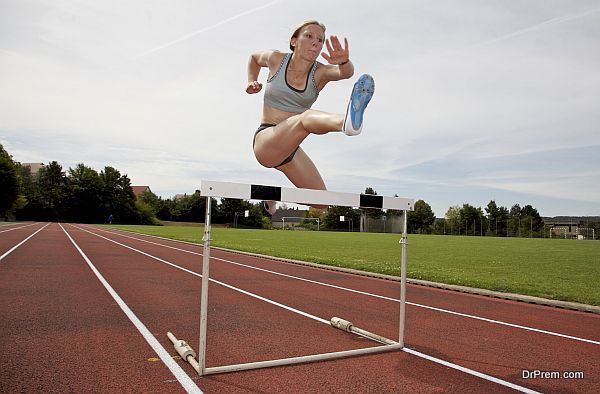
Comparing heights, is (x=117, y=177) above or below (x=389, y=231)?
above

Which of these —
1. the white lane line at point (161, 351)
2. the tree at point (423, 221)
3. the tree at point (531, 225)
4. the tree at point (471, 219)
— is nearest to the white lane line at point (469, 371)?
the white lane line at point (161, 351)

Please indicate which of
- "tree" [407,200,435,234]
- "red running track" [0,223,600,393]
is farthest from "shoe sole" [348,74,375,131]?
"tree" [407,200,435,234]

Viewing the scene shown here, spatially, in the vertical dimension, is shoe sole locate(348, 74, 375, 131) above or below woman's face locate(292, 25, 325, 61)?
below

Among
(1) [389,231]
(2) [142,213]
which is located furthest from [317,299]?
(2) [142,213]

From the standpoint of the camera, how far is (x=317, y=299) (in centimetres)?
867

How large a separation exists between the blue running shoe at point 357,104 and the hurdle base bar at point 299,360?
8.90 ft

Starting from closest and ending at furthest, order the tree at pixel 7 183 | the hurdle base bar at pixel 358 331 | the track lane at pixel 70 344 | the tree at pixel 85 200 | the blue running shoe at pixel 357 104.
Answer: the blue running shoe at pixel 357 104, the track lane at pixel 70 344, the hurdle base bar at pixel 358 331, the tree at pixel 7 183, the tree at pixel 85 200

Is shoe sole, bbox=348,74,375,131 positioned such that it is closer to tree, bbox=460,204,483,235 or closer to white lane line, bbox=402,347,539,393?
white lane line, bbox=402,347,539,393

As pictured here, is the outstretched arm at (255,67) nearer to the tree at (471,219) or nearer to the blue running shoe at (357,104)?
the blue running shoe at (357,104)

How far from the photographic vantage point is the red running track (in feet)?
13.5

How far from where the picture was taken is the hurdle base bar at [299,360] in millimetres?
4254

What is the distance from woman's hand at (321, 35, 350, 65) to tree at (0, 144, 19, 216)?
6376 centimetres

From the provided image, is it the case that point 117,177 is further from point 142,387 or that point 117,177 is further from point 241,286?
point 142,387

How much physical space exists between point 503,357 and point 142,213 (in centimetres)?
7311
